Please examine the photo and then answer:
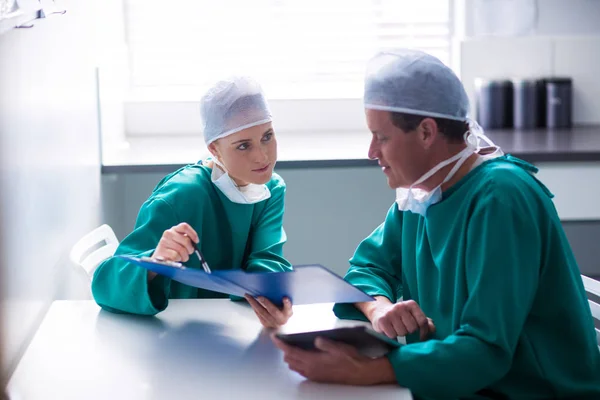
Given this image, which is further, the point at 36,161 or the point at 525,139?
the point at 525,139

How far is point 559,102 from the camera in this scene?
346 cm

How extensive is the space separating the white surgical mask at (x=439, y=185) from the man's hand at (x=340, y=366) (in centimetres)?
37

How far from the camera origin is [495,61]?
3.54 meters

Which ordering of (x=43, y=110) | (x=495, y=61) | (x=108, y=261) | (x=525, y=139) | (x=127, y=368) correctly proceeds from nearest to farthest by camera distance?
(x=127, y=368)
(x=108, y=261)
(x=43, y=110)
(x=525, y=139)
(x=495, y=61)

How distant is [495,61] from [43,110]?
210 cm

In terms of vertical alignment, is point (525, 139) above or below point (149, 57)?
below

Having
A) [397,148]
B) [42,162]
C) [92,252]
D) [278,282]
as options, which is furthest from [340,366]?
[92,252]

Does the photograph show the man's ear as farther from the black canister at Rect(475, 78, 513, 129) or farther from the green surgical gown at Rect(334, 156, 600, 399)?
the black canister at Rect(475, 78, 513, 129)

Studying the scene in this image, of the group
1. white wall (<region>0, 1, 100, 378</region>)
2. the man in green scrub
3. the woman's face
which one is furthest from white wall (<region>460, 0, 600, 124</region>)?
the man in green scrub

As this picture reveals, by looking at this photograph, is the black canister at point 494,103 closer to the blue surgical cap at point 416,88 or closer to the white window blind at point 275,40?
the white window blind at point 275,40

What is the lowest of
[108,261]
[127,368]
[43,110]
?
[127,368]

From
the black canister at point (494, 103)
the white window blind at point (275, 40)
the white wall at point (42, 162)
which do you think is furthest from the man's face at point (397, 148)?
the white window blind at point (275, 40)

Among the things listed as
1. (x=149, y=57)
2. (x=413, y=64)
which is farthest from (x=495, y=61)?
(x=413, y=64)

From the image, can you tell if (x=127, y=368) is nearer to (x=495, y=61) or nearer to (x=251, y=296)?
(x=251, y=296)
